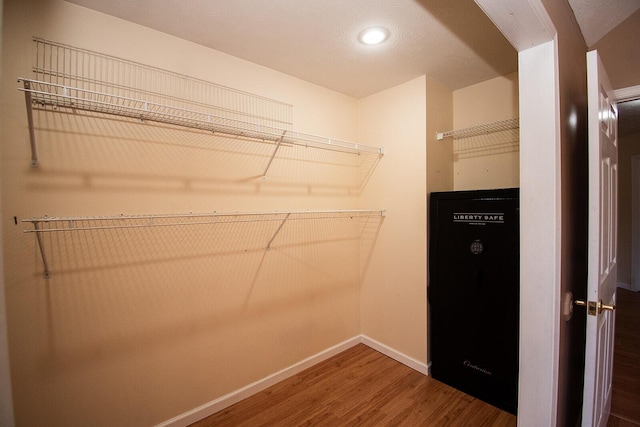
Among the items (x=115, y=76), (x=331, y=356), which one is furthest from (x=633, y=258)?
(x=115, y=76)

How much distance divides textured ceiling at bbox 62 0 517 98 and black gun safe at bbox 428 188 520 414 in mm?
973

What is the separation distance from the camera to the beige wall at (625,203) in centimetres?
425

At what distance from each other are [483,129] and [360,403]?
226 cm

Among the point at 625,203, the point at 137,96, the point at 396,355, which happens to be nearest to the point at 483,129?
the point at 396,355

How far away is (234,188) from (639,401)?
3.16 m

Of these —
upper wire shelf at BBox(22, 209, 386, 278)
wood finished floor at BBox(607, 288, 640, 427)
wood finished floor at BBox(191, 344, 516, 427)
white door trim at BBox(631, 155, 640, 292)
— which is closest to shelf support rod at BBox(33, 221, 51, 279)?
upper wire shelf at BBox(22, 209, 386, 278)

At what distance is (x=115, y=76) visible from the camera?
1.57m

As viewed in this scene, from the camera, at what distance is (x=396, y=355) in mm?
2525

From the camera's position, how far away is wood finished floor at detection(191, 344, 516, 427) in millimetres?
1843

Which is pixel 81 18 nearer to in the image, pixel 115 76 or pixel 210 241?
pixel 115 76

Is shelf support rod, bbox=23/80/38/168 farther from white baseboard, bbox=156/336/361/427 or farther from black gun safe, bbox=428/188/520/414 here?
black gun safe, bbox=428/188/520/414

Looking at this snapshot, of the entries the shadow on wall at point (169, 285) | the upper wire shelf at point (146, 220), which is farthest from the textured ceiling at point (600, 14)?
the shadow on wall at point (169, 285)

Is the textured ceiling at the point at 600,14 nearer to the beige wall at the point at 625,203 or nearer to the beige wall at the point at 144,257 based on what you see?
the beige wall at the point at 144,257

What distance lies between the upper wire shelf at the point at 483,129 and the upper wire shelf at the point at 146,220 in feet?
2.76
